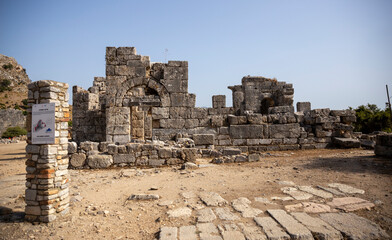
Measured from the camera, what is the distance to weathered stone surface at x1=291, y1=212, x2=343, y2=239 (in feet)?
8.39

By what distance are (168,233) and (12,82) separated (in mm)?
58657

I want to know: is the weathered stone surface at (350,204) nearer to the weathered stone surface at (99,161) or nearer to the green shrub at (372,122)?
the weathered stone surface at (99,161)

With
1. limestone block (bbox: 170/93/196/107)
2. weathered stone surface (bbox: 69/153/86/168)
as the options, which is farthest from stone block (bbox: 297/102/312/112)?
weathered stone surface (bbox: 69/153/86/168)

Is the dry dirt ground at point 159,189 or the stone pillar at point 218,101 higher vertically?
the stone pillar at point 218,101

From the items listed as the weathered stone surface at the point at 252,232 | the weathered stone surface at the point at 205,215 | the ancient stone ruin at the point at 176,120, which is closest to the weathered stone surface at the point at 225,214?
the weathered stone surface at the point at 205,215

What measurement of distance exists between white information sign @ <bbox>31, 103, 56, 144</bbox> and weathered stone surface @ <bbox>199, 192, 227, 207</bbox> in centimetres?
266

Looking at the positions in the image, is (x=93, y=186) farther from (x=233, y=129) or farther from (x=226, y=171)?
(x=233, y=129)

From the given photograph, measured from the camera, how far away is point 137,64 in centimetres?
955

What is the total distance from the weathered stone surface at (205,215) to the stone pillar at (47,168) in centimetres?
214

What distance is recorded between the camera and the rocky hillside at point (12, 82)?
41000 mm

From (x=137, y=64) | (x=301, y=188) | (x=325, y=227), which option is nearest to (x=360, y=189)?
(x=301, y=188)

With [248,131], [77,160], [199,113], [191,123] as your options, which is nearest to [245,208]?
[77,160]

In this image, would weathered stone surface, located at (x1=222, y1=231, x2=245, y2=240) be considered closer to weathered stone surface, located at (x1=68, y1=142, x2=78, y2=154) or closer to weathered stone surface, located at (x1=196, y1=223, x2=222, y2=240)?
weathered stone surface, located at (x1=196, y1=223, x2=222, y2=240)

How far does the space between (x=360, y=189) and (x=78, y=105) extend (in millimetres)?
11294
